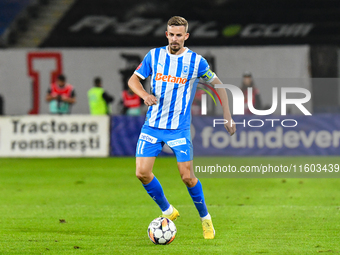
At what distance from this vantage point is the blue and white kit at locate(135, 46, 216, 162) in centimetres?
559

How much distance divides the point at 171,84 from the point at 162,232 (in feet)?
4.41

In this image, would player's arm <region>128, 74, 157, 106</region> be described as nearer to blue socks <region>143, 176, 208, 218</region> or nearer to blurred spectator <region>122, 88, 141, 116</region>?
blue socks <region>143, 176, 208, 218</region>

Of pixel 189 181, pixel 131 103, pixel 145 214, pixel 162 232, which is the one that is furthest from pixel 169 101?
pixel 131 103

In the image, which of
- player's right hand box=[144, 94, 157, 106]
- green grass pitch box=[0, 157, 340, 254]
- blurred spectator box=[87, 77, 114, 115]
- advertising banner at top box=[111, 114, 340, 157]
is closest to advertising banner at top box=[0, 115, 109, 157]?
blurred spectator box=[87, 77, 114, 115]

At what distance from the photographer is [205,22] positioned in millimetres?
20125

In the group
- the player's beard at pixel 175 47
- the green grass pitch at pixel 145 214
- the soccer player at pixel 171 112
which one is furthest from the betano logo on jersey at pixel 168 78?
the green grass pitch at pixel 145 214

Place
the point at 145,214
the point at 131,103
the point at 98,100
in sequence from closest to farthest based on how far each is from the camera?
the point at 145,214 → the point at 98,100 → the point at 131,103

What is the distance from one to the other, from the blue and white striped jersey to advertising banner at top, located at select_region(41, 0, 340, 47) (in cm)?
1440

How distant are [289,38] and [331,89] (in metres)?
2.15

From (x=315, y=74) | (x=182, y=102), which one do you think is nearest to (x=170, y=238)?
(x=182, y=102)

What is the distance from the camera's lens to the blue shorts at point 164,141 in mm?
5566

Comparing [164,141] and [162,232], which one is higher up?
[164,141]

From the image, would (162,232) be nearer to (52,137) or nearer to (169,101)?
(169,101)

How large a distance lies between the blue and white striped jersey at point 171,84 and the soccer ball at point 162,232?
2.94 feet
